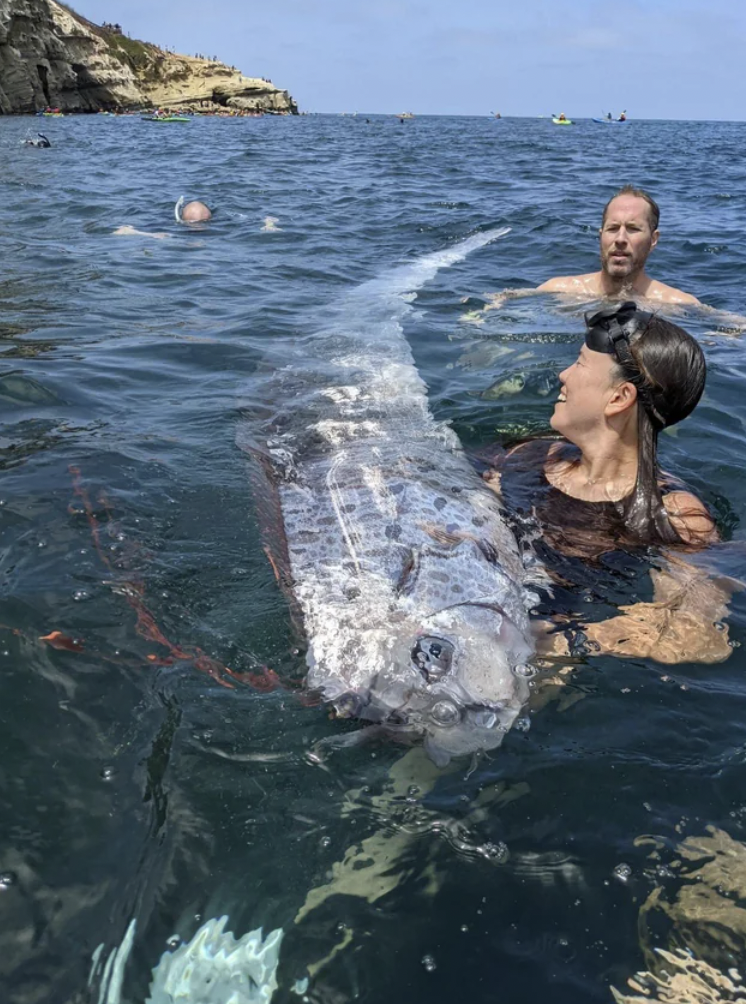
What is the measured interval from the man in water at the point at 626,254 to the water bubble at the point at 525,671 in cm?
602

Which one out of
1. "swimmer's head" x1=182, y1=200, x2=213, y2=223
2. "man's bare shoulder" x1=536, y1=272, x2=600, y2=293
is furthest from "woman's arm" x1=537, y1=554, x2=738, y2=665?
"swimmer's head" x1=182, y1=200, x2=213, y2=223

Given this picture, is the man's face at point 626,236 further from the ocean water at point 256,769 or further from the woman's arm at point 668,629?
the woman's arm at point 668,629

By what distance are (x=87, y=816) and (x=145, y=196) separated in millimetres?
15054

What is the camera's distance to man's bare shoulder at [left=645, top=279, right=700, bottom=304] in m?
7.98

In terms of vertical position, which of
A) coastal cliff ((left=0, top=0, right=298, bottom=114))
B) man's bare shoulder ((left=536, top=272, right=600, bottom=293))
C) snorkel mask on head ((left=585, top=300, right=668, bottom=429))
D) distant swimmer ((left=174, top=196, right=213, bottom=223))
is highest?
coastal cliff ((left=0, top=0, right=298, bottom=114))

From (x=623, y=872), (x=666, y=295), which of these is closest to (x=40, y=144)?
(x=666, y=295)

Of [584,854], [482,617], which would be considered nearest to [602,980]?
[584,854]

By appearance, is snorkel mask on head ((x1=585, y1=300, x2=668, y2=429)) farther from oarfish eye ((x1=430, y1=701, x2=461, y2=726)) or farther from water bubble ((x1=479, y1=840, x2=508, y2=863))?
water bubble ((x1=479, y1=840, x2=508, y2=863))

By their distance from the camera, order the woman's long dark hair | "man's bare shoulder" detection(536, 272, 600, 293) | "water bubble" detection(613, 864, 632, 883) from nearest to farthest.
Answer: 1. "water bubble" detection(613, 864, 632, 883)
2. the woman's long dark hair
3. "man's bare shoulder" detection(536, 272, 600, 293)

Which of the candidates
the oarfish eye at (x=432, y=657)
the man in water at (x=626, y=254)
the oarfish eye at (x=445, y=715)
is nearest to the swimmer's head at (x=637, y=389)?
the oarfish eye at (x=432, y=657)

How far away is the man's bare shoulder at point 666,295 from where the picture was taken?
7.98 m

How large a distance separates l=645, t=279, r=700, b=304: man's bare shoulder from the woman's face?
4.90 m

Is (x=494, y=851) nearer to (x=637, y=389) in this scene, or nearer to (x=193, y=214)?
(x=637, y=389)

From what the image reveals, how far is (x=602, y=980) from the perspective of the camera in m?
1.89
